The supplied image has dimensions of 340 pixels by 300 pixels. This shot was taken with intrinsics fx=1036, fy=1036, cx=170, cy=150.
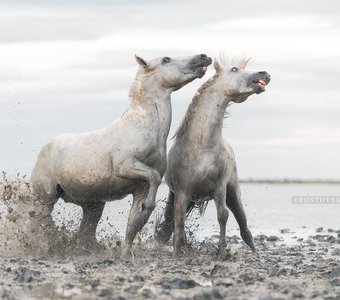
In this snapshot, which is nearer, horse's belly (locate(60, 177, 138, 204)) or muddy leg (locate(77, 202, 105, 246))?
horse's belly (locate(60, 177, 138, 204))

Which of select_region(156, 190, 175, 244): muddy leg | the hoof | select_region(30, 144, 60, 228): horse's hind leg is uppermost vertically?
select_region(30, 144, 60, 228): horse's hind leg

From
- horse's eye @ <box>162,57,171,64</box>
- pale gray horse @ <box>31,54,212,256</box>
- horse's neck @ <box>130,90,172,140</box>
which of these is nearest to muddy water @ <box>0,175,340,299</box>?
pale gray horse @ <box>31,54,212,256</box>

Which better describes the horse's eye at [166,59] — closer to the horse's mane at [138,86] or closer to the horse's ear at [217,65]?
the horse's mane at [138,86]

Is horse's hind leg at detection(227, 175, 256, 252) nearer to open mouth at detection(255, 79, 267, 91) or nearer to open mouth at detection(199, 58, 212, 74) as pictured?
open mouth at detection(255, 79, 267, 91)

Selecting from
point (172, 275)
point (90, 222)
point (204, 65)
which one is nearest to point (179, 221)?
point (90, 222)

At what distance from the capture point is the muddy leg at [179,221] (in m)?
14.5

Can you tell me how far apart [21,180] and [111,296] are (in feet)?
20.4

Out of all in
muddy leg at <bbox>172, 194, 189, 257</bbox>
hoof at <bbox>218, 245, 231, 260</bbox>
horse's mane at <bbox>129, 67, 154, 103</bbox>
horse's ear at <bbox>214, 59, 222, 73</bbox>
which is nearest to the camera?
horse's mane at <bbox>129, 67, 154, 103</bbox>

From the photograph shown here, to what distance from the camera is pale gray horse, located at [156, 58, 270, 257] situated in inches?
566

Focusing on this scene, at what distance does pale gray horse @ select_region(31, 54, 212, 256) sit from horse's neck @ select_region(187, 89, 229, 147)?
0.45 metres

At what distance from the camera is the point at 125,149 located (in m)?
13.8

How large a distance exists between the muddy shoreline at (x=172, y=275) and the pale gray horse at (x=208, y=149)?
2.61ft

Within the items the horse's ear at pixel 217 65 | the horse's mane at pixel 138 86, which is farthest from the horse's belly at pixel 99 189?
the horse's ear at pixel 217 65

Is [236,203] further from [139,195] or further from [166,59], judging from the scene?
[166,59]
